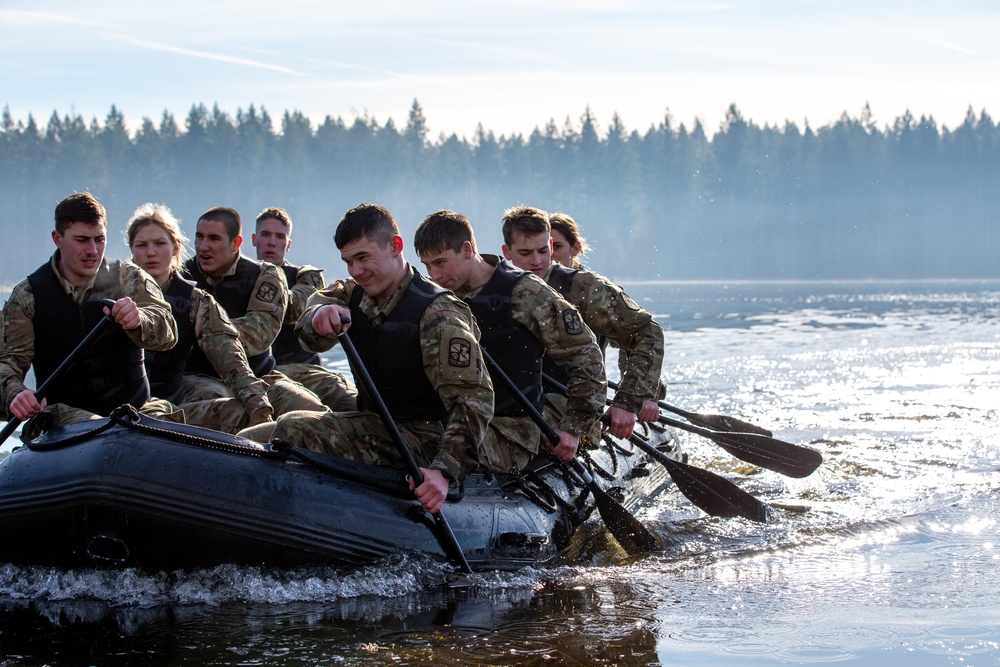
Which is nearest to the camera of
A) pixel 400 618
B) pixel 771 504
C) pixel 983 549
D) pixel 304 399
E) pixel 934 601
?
pixel 400 618

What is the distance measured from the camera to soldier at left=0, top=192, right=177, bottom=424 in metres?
5.96

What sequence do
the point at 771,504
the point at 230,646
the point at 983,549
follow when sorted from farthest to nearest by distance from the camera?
the point at 771,504 → the point at 983,549 → the point at 230,646

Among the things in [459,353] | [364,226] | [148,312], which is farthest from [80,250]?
[459,353]

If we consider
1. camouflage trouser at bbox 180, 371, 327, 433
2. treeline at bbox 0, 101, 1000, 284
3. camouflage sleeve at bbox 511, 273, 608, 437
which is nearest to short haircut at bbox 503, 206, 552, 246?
camouflage sleeve at bbox 511, 273, 608, 437

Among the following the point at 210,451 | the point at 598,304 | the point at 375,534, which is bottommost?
the point at 375,534

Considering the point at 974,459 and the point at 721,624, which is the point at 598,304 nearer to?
the point at 721,624

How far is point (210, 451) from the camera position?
17.8 feet

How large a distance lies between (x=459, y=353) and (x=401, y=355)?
33 centimetres

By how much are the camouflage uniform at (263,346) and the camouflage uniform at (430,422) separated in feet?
4.84

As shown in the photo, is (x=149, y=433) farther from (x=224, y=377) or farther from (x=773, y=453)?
(x=773, y=453)

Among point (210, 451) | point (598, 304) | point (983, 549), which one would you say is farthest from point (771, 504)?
point (210, 451)

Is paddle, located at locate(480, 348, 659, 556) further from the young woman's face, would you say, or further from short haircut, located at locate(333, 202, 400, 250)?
the young woman's face

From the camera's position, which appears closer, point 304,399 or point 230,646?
point 230,646

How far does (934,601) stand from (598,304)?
2577 mm
